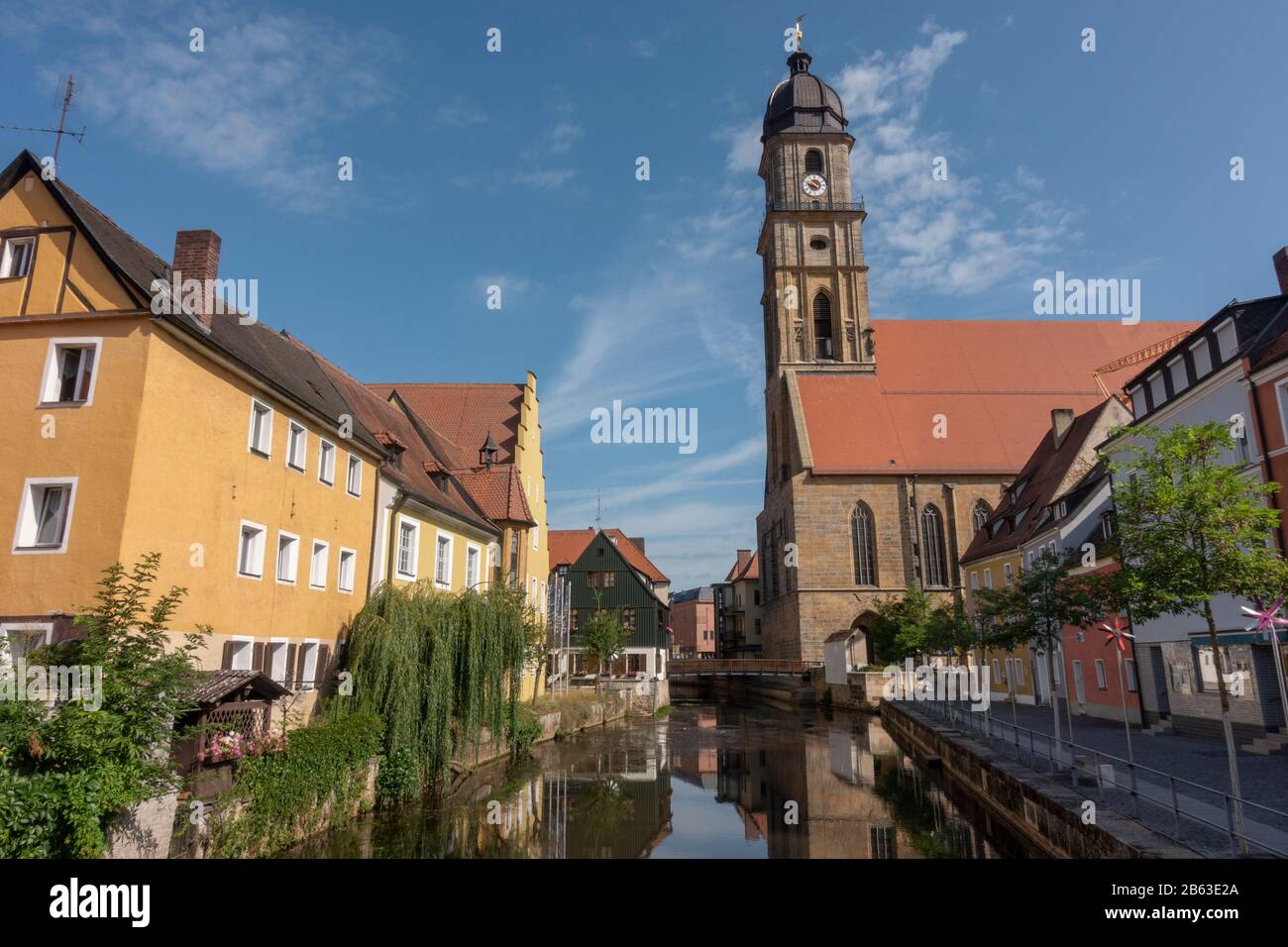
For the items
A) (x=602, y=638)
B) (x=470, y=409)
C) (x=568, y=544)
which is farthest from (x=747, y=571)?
(x=470, y=409)

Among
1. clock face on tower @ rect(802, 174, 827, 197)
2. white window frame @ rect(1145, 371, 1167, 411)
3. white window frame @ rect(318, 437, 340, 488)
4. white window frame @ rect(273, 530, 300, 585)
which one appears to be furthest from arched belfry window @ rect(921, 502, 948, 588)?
white window frame @ rect(273, 530, 300, 585)

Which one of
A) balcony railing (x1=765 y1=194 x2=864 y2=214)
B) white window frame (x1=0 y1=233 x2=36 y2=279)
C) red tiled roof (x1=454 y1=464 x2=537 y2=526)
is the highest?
balcony railing (x1=765 y1=194 x2=864 y2=214)

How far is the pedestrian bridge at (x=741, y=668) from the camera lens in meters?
49.3

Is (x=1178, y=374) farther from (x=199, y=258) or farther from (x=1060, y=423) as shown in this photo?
(x=199, y=258)

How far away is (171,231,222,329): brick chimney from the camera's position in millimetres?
15547

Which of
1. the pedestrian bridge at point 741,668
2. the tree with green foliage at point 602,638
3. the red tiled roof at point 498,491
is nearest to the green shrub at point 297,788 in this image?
the red tiled roof at point 498,491

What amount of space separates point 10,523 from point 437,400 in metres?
22.1

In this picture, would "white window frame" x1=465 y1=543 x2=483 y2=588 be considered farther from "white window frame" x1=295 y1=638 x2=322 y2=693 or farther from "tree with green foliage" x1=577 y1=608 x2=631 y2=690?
"tree with green foliage" x1=577 y1=608 x2=631 y2=690

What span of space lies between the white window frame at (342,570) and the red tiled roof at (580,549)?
39.9 metres

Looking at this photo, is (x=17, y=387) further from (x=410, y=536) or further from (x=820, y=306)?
(x=820, y=306)

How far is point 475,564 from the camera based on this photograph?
24.8 meters

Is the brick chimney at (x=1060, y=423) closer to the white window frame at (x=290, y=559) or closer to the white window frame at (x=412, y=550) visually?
the white window frame at (x=412, y=550)

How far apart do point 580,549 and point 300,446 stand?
45145mm

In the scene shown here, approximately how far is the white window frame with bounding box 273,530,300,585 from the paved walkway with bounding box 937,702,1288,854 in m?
14.1
